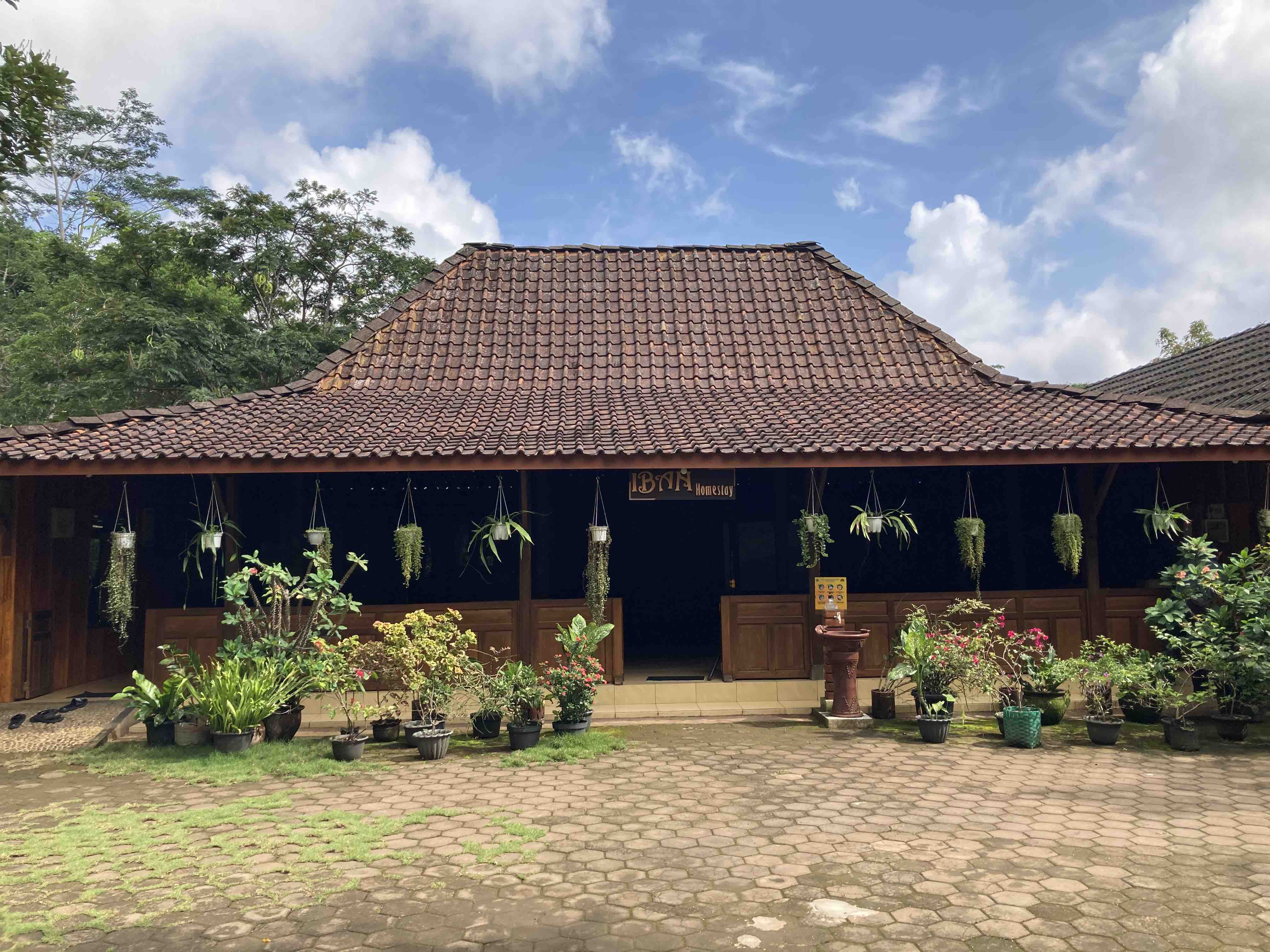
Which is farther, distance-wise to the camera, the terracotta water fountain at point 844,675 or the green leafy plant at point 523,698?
the terracotta water fountain at point 844,675

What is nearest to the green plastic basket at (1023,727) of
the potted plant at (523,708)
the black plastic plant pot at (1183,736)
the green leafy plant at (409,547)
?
the black plastic plant pot at (1183,736)

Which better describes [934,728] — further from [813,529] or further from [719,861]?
[719,861]

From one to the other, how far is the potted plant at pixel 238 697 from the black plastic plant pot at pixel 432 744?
4.87 feet

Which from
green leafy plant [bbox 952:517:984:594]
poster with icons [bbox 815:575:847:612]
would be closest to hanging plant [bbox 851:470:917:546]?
green leafy plant [bbox 952:517:984:594]

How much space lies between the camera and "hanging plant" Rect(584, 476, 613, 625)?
29.9ft

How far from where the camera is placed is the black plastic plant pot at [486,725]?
8.19 m

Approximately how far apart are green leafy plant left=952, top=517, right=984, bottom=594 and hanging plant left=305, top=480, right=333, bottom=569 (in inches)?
270

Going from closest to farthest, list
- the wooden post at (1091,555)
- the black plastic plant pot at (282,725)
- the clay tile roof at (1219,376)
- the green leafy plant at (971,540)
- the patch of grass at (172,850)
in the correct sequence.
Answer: the patch of grass at (172,850) < the black plastic plant pot at (282,725) < the green leafy plant at (971,540) < the wooden post at (1091,555) < the clay tile roof at (1219,376)

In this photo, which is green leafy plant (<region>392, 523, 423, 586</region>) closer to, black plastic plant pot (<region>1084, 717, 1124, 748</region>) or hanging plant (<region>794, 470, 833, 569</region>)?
hanging plant (<region>794, 470, 833, 569</region>)

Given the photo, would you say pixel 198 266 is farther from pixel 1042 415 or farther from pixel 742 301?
pixel 1042 415

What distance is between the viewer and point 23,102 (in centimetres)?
465

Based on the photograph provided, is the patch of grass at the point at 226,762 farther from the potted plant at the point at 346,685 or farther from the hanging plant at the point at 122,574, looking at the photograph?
the hanging plant at the point at 122,574

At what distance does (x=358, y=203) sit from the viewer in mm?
22531

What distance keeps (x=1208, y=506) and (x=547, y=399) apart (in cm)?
834
